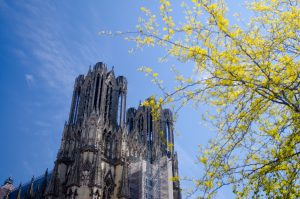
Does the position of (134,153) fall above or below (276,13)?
above

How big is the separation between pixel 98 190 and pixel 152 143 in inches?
711

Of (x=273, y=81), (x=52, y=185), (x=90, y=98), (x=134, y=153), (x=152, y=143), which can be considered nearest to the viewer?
(x=273, y=81)

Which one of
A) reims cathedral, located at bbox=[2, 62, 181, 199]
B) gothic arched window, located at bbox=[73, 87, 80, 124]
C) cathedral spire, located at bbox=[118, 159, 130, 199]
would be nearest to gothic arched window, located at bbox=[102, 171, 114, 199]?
reims cathedral, located at bbox=[2, 62, 181, 199]

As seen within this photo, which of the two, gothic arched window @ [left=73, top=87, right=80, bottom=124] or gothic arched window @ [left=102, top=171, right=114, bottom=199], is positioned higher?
gothic arched window @ [left=73, top=87, right=80, bottom=124]

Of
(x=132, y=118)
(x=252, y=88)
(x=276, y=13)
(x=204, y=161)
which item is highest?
(x=132, y=118)

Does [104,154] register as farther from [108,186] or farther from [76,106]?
[76,106]

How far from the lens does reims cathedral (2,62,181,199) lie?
3625cm

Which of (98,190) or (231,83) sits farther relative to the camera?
(98,190)

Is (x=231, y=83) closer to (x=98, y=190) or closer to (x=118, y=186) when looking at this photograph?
(x=98, y=190)

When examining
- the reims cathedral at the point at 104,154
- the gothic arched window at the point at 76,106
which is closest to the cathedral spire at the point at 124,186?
the reims cathedral at the point at 104,154

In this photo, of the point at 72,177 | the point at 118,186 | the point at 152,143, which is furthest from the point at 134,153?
the point at 72,177

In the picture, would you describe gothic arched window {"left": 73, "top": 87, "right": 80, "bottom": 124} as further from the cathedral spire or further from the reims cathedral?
the cathedral spire

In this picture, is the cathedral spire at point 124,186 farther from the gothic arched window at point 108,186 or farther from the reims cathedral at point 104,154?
the gothic arched window at point 108,186

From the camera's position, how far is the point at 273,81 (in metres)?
8.12
